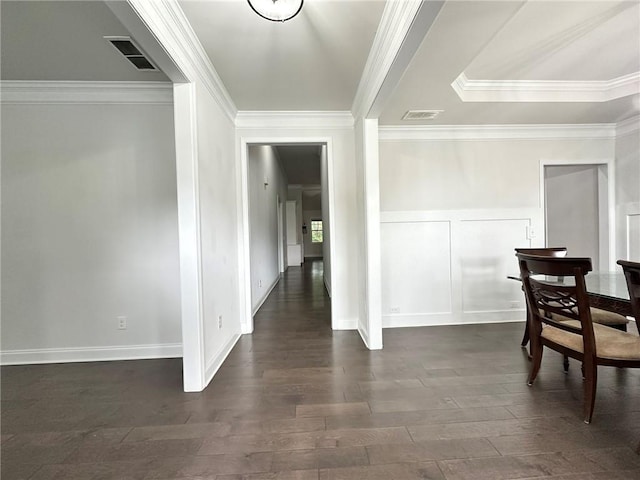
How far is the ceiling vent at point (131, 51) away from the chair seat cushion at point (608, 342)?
3.45 meters

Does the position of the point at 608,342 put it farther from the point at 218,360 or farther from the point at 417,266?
the point at 218,360

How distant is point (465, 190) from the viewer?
367 cm

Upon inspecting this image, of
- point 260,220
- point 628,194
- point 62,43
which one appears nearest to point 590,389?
point 628,194

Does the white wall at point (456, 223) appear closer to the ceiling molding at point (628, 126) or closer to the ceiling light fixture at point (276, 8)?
the ceiling molding at point (628, 126)

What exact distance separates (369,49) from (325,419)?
2659 millimetres

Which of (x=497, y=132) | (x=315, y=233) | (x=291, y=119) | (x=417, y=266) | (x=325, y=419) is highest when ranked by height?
(x=291, y=119)

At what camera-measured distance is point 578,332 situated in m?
1.83

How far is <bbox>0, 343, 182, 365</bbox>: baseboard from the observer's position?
8.85 ft

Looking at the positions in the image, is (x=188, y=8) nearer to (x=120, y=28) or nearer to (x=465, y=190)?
(x=120, y=28)

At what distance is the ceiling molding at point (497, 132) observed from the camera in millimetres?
3594

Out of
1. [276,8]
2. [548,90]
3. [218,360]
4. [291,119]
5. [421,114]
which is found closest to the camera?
[276,8]

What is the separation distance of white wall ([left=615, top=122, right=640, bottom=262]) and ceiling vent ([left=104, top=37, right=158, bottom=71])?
17.6 feet

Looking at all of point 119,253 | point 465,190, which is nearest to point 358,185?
point 465,190

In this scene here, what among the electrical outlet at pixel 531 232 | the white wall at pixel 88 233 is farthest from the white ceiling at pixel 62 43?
the electrical outlet at pixel 531 232
